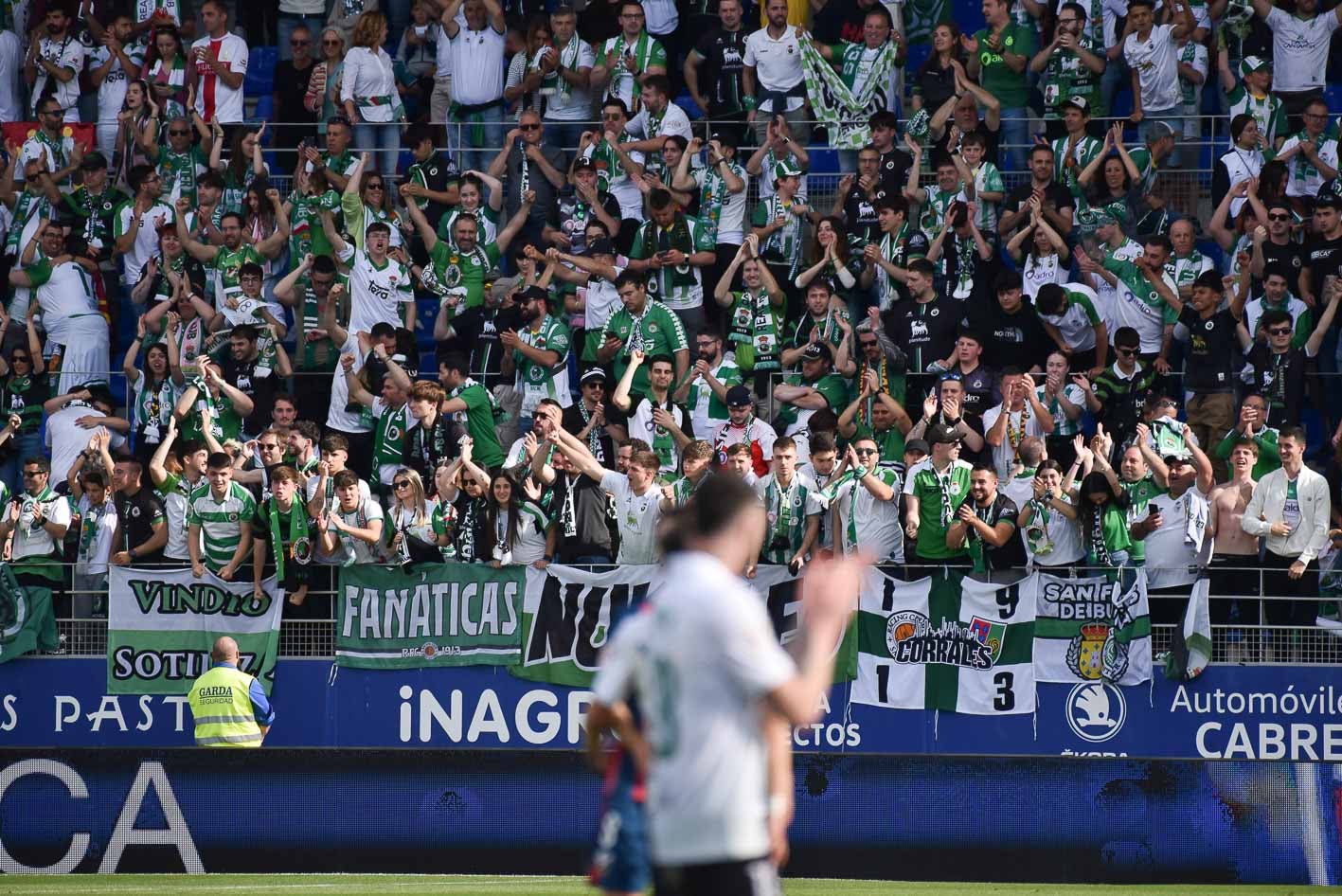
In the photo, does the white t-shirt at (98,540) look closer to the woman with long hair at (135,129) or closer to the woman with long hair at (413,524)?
the woman with long hair at (413,524)

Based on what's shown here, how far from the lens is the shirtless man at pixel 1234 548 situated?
49.9ft

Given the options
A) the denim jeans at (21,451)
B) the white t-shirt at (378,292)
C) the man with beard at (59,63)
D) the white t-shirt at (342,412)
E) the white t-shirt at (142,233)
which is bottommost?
the denim jeans at (21,451)

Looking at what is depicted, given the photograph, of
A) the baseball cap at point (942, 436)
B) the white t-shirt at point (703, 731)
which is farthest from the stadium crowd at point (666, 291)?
the white t-shirt at point (703, 731)

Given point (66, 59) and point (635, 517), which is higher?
point (66, 59)

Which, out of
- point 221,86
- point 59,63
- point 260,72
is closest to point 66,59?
point 59,63

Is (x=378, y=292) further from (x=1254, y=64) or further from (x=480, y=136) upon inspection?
(x=1254, y=64)

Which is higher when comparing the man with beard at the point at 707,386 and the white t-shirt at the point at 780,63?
the white t-shirt at the point at 780,63

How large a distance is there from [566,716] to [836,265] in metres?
5.24

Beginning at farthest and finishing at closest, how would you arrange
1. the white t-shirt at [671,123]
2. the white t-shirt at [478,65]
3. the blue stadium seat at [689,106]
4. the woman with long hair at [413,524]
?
the blue stadium seat at [689,106]
the white t-shirt at [478,65]
the white t-shirt at [671,123]
the woman with long hair at [413,524]

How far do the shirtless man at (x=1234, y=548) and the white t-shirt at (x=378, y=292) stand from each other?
8.35 meters

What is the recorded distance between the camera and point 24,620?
54.2ft

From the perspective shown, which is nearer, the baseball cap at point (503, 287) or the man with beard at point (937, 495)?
the man with beard at point (937, 495)

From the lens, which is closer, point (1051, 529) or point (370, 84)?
point (1051, 529)

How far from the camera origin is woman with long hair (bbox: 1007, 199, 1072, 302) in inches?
704
